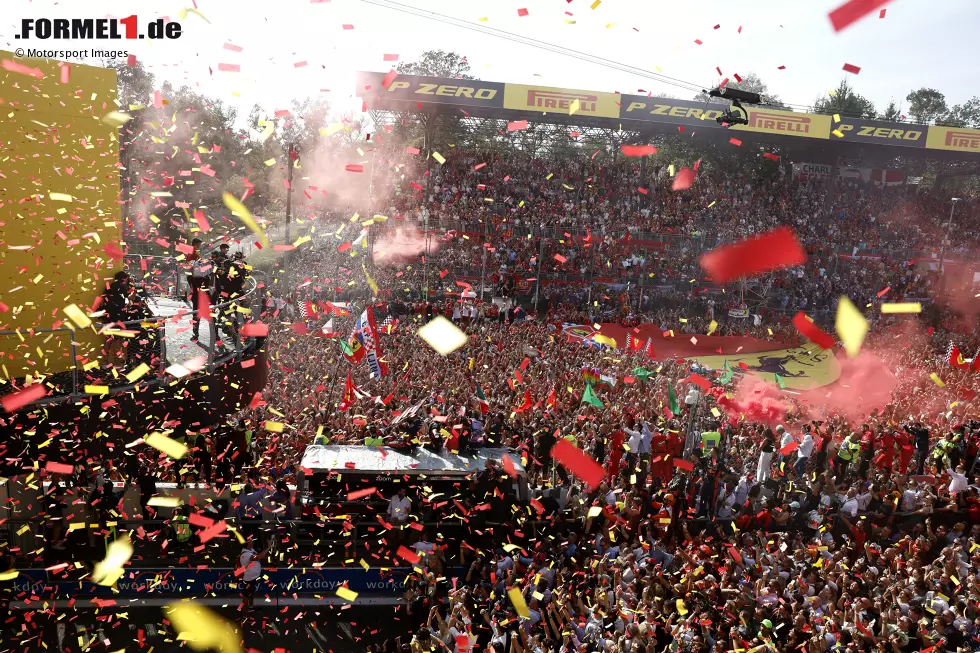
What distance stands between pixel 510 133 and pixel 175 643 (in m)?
32.2

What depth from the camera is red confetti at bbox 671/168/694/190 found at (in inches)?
1309

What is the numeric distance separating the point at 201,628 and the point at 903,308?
94.2ft

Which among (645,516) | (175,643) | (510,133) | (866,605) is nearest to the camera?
(866,605)

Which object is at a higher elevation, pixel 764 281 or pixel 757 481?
pixel 764 281

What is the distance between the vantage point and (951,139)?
32.8 meters

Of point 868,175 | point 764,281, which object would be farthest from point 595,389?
point 868,175

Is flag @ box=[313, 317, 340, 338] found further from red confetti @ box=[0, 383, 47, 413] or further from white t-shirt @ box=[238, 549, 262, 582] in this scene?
red confetti @ box=[0, 383, 47, 413]

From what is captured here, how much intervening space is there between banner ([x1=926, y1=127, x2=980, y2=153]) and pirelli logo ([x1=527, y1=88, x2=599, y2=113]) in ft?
54.5

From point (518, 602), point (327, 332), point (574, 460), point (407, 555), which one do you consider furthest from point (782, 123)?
point (518, 602)

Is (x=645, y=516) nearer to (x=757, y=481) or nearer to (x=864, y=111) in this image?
(x=757, y=481)

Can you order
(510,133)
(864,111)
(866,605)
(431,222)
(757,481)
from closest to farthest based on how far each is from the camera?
(866,605)
(757,481)
(431,222)
(510,133)
(864,111)

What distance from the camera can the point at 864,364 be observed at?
2255cm

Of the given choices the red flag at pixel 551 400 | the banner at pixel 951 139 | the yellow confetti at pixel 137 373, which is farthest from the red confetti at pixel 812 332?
the yellow confetti at pixel 137 373

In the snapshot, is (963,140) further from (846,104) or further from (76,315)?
(76,315)
